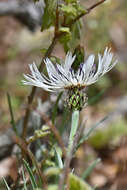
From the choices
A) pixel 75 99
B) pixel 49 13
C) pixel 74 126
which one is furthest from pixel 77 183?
pixel 49 13

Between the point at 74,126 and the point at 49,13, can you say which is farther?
the point at 49,13

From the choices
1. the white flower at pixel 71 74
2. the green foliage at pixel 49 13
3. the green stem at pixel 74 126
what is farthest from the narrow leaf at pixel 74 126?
the green foliage at pixel 49 13

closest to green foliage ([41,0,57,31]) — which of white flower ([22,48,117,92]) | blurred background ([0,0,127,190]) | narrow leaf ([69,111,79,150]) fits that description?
white flower ([22,48,117,92])

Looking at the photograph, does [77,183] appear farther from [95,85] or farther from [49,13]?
[95,85]

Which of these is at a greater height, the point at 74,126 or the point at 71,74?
the point at 71,74

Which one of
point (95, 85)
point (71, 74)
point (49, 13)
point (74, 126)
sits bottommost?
point (95, 85)

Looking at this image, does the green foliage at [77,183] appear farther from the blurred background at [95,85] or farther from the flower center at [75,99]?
the blurred background at [95,85]
